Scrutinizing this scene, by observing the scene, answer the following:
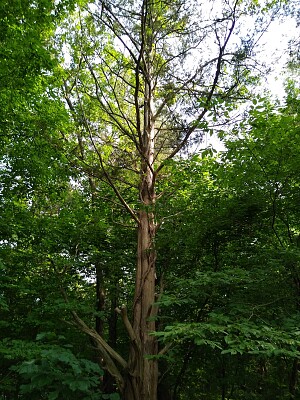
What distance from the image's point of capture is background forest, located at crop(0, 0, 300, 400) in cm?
372

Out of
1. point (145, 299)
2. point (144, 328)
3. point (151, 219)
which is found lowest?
point (144, 328)

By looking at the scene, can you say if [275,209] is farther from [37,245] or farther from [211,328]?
[37,245]

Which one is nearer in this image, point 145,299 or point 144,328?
point 144,328

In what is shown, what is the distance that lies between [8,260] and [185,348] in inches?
152

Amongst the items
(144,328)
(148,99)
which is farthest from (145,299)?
(148,99)

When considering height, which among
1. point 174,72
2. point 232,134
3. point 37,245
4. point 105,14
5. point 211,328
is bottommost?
point 211,328

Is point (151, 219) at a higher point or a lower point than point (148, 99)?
lower

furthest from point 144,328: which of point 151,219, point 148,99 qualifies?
point 148,99

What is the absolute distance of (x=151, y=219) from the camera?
5.68m

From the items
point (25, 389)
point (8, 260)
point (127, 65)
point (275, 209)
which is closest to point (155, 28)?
point (127, 65)

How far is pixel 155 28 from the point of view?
5910 mm

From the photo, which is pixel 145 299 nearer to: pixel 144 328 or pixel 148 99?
pixel 144 328

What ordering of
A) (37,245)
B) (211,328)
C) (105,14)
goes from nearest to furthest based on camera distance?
(211,328) < (105,14) < (37,245)

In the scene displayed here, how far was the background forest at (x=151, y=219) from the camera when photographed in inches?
146
